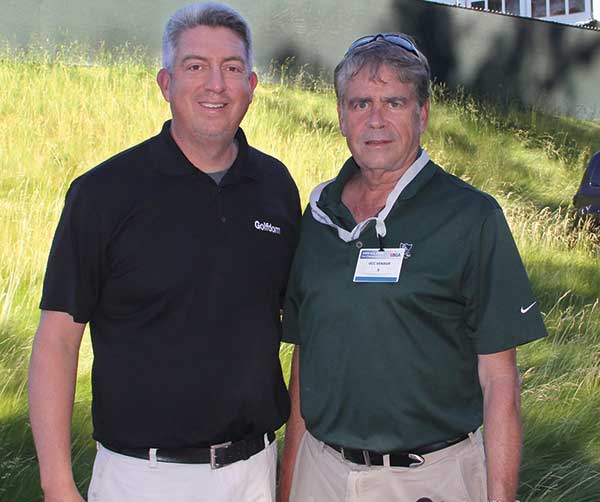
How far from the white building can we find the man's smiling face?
2650 cm

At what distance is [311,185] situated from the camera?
32.3 ft

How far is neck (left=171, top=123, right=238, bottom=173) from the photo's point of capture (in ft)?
10.8

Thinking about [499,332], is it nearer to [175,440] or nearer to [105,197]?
[175,440]

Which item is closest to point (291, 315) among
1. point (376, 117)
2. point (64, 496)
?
point (376, 117)

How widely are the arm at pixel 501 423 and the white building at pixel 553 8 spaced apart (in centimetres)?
2676

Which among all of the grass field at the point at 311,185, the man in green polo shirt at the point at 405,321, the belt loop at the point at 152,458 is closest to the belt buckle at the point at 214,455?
the belt loop at the point at 152,458

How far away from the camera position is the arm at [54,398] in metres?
3.02

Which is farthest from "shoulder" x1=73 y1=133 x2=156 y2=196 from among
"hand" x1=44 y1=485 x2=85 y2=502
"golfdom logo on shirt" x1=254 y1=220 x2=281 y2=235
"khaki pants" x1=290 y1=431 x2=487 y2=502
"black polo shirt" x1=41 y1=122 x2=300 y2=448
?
"khaki pants" x1=290 y1=431 x2=487 y2=502

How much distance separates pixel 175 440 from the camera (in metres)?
3.12

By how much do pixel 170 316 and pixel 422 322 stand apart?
82 centimetres

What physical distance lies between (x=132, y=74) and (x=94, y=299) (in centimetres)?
1074

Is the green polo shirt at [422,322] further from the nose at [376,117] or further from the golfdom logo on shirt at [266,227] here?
the golfdom logo on shirt at [266,227]

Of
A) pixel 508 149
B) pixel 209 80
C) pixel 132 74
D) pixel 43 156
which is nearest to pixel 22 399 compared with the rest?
pixel 209 80

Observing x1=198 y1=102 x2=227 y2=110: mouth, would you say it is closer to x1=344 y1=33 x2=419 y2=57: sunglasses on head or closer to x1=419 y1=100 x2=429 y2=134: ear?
x1=344 y1=33 x2=419 y2=57: sunglasses on head
